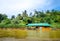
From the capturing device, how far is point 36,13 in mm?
20859

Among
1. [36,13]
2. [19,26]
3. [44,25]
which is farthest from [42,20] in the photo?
[19,26]

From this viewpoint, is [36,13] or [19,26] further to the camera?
[36,13]

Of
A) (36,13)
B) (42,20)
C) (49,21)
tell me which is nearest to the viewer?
(49,21)

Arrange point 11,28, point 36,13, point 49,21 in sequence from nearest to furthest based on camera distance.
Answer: point 11,28, point 49,21, point 36,13

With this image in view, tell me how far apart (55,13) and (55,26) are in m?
2.54

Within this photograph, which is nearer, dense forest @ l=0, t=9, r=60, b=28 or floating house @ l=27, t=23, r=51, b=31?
dense forest @ l=0, t=9, r=60, b=28

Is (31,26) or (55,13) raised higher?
(55,13)

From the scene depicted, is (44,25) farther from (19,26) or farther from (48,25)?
(19,26)

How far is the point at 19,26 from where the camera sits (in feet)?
52.4

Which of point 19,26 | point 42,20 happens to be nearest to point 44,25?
point 42,20

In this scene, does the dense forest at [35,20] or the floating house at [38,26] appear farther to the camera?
the floating house at [38,26]

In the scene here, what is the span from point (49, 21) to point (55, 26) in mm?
1574

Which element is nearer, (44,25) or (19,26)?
(19,26)

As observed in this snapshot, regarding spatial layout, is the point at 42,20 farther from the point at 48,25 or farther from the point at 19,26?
the point at 19,26
